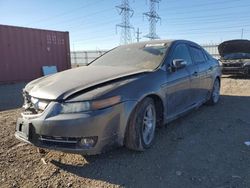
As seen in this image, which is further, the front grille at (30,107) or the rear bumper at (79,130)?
the front grille at (30,107)

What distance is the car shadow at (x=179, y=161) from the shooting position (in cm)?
Answer: 302

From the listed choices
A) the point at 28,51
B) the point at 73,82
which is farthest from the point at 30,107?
the point at 28,51

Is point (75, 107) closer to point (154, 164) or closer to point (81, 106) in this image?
point (81, 106)

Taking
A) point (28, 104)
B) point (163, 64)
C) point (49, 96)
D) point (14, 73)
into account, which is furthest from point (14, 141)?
point (14, 73)

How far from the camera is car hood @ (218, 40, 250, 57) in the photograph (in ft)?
40.3

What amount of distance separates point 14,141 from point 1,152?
428 millimetres

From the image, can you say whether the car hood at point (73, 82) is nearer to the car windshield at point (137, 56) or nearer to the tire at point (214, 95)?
the car windshield at point (137, 56)

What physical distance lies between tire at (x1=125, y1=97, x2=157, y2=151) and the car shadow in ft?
0.47

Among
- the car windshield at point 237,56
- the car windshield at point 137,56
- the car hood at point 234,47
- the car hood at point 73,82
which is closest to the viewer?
the car hood at point 73,82

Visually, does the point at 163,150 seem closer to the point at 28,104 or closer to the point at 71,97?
the point at 71,97

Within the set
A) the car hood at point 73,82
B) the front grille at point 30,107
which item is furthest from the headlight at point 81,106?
the front grille at point 30,107

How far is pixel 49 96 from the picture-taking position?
3170 mm

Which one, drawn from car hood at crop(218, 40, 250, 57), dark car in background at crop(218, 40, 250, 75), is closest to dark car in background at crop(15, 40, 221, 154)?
dark car in background at crop(218, 40, 250, 75)

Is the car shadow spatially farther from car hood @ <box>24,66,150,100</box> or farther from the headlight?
car hood @ <box>24,66,150,100</box>
